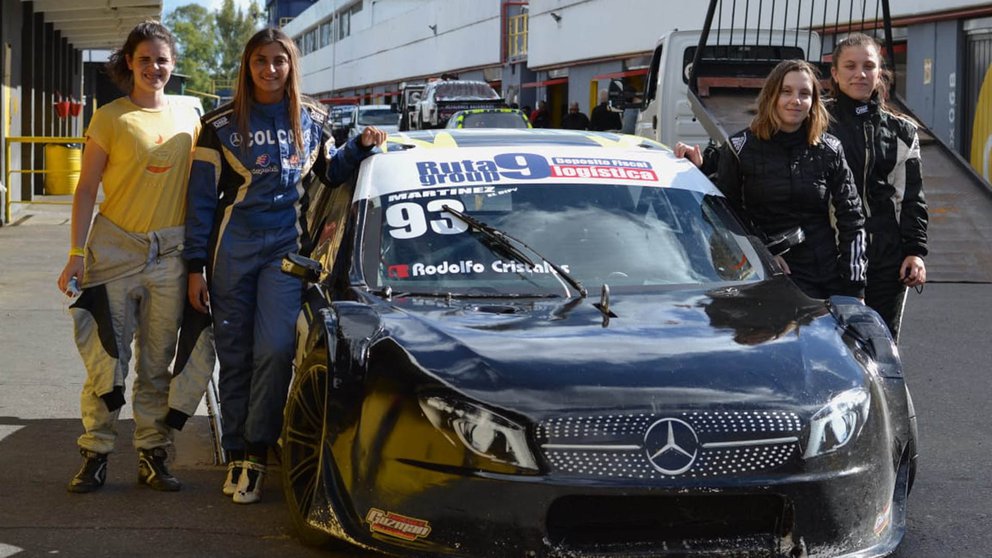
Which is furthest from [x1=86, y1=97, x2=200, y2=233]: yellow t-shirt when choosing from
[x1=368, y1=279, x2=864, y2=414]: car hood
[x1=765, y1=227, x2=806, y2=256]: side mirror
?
[x1=765, y1=227, x2=806, y2=256]: side mirror

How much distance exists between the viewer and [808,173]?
580cm

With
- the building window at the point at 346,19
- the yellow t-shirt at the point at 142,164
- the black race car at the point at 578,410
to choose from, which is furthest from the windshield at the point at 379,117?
the building window at the point at 346,19

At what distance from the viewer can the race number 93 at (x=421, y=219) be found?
521cm

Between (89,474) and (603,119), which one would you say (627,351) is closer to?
(89,474)

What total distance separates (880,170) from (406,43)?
64.8 metres

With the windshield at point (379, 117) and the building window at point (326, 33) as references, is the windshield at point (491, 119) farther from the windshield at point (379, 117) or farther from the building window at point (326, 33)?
the building window at point (326, 33)

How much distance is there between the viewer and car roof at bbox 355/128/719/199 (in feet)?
17.9

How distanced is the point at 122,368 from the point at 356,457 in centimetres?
193

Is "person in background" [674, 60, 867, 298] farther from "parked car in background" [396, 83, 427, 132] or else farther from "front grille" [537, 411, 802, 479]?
"parked car in background" [396, 83, 427, 132]

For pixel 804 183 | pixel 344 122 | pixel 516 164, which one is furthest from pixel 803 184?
pixel 344 122

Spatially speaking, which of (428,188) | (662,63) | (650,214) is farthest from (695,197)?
(662,63)

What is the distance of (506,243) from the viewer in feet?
16.9

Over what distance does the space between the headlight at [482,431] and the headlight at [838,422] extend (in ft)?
2.52

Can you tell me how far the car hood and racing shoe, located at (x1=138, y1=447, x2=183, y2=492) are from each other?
59.3 inches
